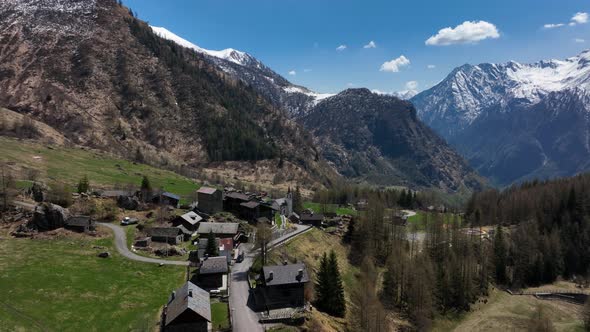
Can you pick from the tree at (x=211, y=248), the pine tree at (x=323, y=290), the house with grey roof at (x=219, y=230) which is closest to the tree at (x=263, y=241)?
the house with grey roof at (x=219, y=230)

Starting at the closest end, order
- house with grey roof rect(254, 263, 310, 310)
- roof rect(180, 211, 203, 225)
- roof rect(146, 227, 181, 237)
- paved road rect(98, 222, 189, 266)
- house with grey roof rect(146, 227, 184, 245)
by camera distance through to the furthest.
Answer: house with grey roof rect(254, 263, 310, 310) → paved road rect(98, 222, 189, 266) → house with grey roof rect(146, 227, 184, 245) → roof rect(146, 227, 181, 237) → roof rect(180, 211, 203, 225)

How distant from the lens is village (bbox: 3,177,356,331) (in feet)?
195

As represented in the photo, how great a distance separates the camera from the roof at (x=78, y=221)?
289ft

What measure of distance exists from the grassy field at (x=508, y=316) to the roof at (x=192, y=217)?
65.7 meters

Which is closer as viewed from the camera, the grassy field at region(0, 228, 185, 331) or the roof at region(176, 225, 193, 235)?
the grassy field at region(0, 228, 185, 331)

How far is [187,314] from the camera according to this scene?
52.6 meters

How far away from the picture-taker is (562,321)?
3844 inches

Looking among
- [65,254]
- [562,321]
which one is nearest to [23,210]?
[65,254]

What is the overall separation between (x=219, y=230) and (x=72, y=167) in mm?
106176

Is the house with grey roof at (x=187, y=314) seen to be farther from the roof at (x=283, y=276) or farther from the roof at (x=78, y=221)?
the roof at (x=78, y=221)

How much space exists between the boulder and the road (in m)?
41.9

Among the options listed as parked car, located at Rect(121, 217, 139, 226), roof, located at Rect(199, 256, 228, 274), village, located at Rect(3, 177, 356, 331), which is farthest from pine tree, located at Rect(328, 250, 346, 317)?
parked car, located at Rect(121, 217, 139, 226)

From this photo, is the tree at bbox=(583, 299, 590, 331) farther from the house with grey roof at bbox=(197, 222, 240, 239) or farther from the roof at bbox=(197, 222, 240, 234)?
the roof at bbox=(197, 222, 240, 234)

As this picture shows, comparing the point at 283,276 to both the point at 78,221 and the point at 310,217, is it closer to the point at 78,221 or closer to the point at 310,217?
the point at 78,221
